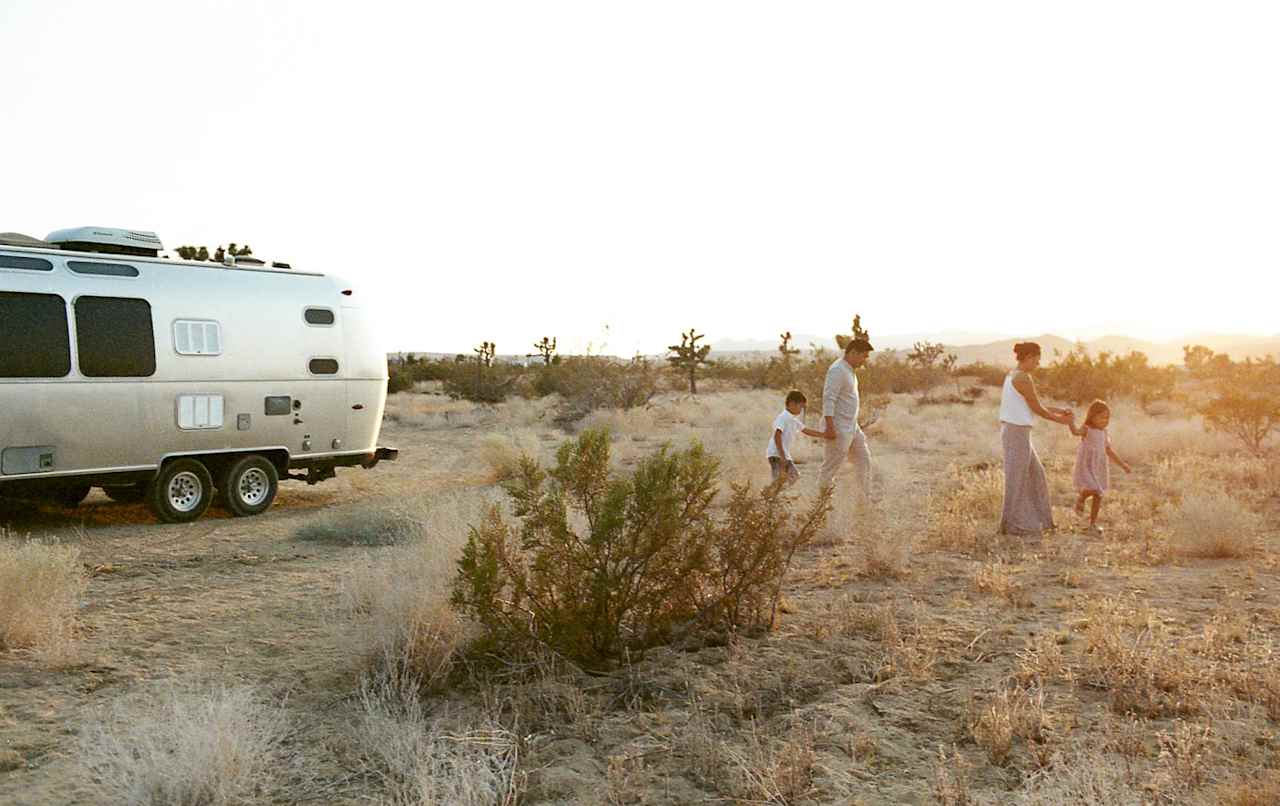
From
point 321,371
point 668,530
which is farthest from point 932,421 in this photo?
point 668,530

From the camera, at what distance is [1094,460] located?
9.41m

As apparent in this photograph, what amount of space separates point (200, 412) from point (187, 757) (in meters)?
7.26

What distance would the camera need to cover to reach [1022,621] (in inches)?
243

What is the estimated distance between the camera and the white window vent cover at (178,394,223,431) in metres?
10.2

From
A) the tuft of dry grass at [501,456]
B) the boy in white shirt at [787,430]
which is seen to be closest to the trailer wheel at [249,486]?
the tuft of dry grass at [501,456]

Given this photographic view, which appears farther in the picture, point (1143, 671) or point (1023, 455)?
point (1023, 455)

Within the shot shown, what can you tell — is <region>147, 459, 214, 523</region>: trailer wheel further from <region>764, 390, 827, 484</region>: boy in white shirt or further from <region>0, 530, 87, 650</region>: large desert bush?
<region>764, 390, 827, 484</region>: boy in white shirt

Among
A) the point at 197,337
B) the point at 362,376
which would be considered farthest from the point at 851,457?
the point at 197,337

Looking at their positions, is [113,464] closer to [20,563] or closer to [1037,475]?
[20,563]

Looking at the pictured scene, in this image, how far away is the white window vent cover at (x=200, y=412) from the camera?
404 inches

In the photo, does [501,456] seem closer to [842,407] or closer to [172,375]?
[172,375]

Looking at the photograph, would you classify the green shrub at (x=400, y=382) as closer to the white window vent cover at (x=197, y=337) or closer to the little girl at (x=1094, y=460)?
the white window vent cover at (x=197, y=337)

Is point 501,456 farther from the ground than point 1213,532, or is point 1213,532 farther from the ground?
point 501,456

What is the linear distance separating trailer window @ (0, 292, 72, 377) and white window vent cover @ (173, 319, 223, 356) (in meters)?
1.04
